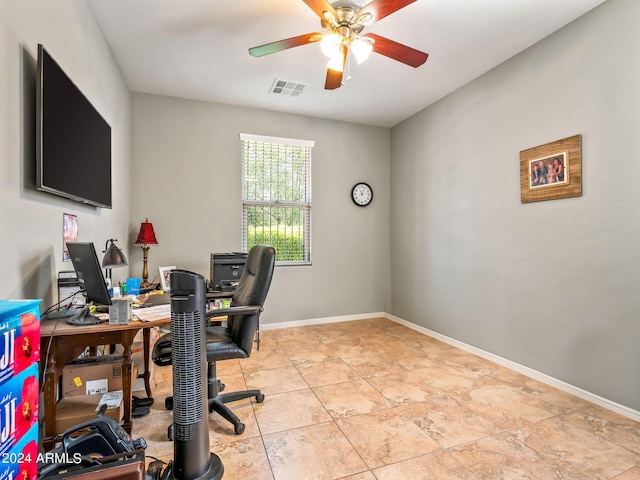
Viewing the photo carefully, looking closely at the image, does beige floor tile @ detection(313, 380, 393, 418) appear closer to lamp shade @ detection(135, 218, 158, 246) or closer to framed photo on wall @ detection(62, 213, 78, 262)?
framed photo on wall @ detection(62, 213, 78, 262)

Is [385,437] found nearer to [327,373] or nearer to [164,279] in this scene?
[327,373]

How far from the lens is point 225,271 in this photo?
3.28 meters

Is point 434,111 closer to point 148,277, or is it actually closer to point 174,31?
point 174,31

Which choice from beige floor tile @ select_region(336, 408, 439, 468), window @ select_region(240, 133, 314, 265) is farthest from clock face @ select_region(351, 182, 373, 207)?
beige floor tile @ select_region(336, 408, 439, 468)

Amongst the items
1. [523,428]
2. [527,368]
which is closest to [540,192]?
[527,368]

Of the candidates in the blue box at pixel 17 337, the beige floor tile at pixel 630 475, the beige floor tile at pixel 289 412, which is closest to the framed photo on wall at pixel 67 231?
the blue box at pixel 17 337

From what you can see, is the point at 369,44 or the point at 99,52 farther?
the point at 99,52

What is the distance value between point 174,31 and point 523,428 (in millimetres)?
3789

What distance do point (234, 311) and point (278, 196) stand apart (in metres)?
2.66

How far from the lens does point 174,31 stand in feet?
8.50

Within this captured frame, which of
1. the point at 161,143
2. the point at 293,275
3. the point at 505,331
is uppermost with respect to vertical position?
the point at 161,143

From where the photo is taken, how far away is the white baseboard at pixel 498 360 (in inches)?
88.7

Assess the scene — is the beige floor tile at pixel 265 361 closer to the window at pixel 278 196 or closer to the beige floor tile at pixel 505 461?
the window at pixel 278 196

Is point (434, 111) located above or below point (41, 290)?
above
